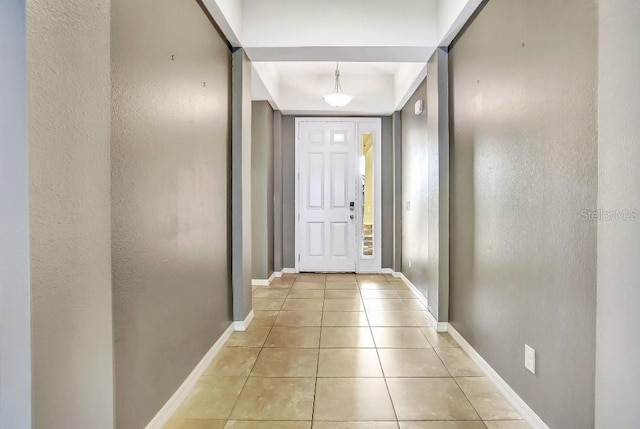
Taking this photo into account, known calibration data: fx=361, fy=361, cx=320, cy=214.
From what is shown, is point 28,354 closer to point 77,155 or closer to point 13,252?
point 13,252

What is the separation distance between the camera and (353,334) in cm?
294

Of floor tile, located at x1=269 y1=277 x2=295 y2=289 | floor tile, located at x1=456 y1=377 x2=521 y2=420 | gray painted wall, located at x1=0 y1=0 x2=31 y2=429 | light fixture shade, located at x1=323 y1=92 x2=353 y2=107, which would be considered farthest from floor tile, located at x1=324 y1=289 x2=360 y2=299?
gray painted wall, located at x1=0 y1=0 x2=31 y2=429

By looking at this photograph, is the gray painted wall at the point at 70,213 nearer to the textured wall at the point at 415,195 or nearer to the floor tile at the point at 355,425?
the floor tile at the point at 355,425

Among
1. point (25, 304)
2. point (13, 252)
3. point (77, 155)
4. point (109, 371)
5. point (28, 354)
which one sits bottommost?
point (109, 371)

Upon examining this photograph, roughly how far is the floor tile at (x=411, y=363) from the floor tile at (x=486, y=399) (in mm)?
154

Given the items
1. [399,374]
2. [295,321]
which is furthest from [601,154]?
[295,321]

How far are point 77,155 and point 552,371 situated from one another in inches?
78.9

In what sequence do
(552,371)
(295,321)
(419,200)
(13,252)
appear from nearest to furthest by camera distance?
(13,252) < (552,371) < (295,321) < (419,200)

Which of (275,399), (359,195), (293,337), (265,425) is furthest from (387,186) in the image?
(265,425)

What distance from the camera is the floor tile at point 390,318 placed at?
3.21m

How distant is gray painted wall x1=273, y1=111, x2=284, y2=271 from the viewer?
5.23 m

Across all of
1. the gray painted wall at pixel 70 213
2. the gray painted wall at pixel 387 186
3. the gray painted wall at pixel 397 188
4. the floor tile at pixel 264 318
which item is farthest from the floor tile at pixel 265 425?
the gray painted wall at pixel 387 186

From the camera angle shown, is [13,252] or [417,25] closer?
[13,252]

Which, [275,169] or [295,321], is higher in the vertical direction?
[275,169]
